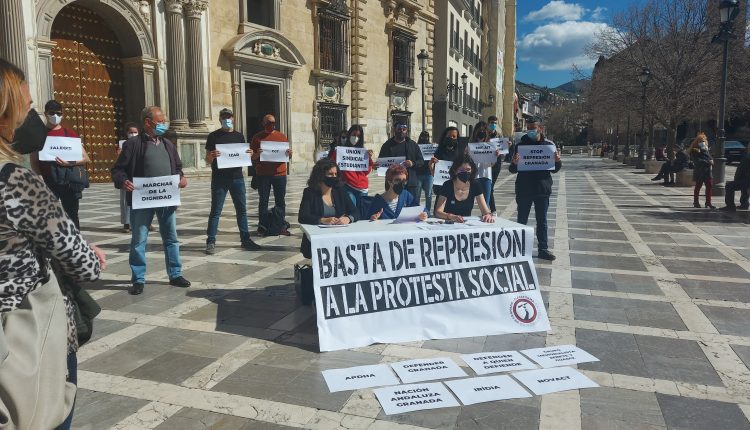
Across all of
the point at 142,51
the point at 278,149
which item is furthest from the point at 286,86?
the point at 278,149

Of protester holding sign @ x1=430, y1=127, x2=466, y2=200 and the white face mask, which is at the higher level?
the white face mask

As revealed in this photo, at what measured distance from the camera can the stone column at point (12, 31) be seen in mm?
12633

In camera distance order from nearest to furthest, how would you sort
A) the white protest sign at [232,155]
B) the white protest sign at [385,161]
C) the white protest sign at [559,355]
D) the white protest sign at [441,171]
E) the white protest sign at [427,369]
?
the white protest sign at [427,369]
the white protest sign at [559,355]
the white protest sign at [232,155]
the white protest sign at [441,171]
the white protest sign at [385,161]

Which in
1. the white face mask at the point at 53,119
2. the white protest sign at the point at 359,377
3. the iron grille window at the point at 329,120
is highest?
the iron grille window at the point at 329,120

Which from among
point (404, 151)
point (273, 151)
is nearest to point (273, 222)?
point (273, 151)

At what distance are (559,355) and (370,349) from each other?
139 cm

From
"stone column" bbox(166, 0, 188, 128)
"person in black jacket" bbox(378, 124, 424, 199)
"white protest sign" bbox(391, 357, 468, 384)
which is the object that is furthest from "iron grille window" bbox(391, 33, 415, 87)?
"white protest sign" bbox(391, 357, 468, 384)

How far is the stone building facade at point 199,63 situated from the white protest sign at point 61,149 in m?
7.97

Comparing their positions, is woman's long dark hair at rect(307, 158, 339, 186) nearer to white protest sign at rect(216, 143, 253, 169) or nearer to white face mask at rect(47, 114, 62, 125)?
white protest sign at rect(216, 143, 253, 169)

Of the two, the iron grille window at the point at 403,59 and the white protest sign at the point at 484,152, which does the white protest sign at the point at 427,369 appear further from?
the iron grille window at the point at 403,59

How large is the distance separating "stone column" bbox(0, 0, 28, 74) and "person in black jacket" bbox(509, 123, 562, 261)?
473 inches

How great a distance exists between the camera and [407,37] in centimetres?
2888

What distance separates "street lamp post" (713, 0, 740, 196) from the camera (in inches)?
537

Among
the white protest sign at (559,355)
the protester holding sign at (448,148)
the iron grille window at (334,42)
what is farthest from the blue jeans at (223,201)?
the iron grille window at (334,42)
